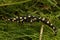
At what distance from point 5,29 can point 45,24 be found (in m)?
0.35

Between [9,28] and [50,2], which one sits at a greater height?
[50,2]

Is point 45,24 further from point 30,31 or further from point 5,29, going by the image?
point 5,29

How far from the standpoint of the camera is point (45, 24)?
2111mm

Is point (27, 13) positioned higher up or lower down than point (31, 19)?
higher up

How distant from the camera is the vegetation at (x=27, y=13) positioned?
1.98m

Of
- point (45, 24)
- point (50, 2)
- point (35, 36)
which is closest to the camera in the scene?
point (35, 36)

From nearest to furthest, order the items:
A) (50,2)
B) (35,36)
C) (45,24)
Answer: (35,36) < (45,24) < (50,2)

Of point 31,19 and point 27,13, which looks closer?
point 31,19

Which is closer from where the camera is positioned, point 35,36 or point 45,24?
point 35,36

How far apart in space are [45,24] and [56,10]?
359 millimetres

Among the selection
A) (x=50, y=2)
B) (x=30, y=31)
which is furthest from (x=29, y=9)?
(x=30, y=31)

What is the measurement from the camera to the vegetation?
1.98 meters

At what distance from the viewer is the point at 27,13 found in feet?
7.48

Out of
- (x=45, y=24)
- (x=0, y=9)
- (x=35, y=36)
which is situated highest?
(x=0, y=9)
